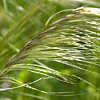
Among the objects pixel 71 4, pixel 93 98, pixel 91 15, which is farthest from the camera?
pixel 71 4

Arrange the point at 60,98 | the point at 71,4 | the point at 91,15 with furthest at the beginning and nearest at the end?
the point at 71,4
the point at 60,98
the point at 91,15

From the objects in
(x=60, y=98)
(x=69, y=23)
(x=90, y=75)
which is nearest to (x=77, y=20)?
(x=69, y=23)

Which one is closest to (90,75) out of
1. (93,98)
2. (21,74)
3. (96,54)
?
(93,98)

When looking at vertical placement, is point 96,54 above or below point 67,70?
below

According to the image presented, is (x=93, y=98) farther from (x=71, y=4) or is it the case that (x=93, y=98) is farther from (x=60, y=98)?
(x=71, y=4)

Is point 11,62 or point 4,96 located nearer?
point 11,62

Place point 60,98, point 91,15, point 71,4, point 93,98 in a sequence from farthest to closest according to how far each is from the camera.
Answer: point 71,4
point 60,98
point 93,98
point 91,15

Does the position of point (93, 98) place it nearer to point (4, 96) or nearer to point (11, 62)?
point (4, 96)

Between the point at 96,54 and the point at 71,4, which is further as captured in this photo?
the point at 71,4

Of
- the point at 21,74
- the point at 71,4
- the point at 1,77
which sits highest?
the point at 71,4

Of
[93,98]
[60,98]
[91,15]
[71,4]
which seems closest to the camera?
[91,15]
